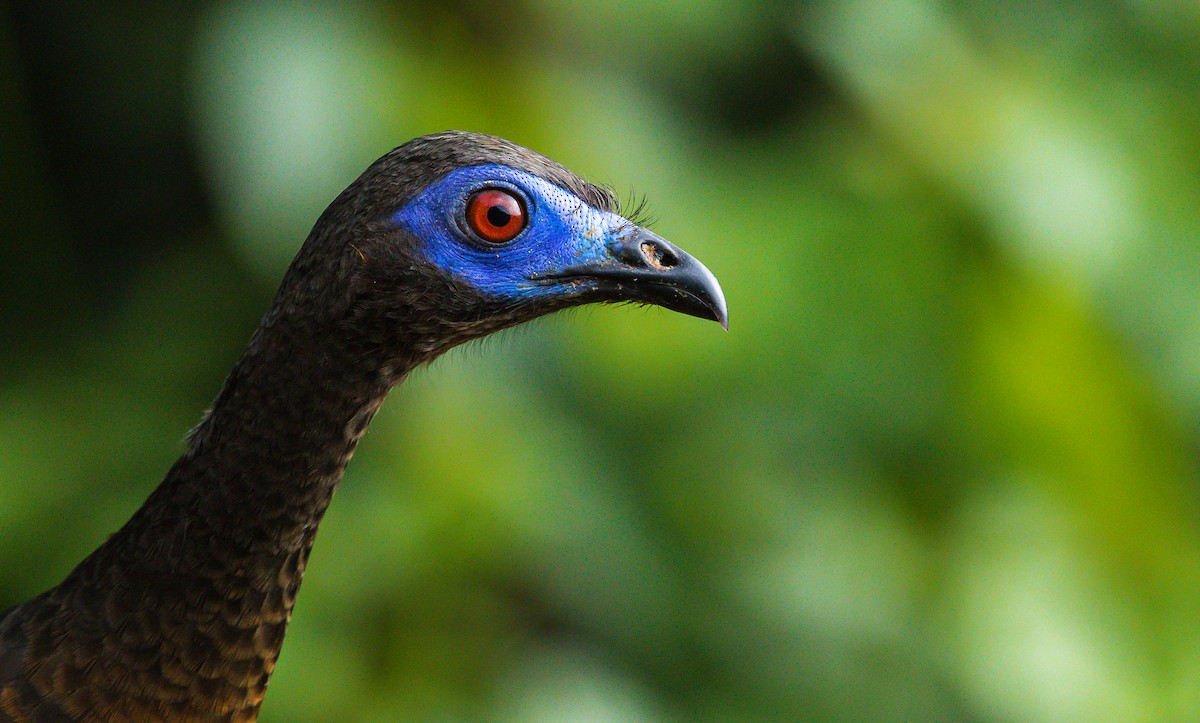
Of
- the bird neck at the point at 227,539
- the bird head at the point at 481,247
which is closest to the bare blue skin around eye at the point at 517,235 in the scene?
the bird head at the point at 481,247

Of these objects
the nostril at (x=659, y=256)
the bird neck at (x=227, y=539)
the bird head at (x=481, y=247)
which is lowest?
the bird neck at (x=227, y=539)

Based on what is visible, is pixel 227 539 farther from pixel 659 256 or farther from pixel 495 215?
pixel 659 256

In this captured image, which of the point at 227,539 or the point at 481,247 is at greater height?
the point at 481,247

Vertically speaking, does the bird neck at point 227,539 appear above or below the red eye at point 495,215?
below

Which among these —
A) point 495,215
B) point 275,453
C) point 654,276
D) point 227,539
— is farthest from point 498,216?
point 227,539

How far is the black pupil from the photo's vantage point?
1925 mm

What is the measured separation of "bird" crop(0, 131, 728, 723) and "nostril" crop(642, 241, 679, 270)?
0.55 feet

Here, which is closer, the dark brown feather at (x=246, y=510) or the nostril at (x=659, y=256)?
the dark brown feather at (x=246, y=510)

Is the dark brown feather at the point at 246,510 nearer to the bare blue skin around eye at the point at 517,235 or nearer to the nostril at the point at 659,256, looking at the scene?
the bare blue skin around eye at the point at 517,235

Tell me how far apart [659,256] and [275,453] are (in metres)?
0.69

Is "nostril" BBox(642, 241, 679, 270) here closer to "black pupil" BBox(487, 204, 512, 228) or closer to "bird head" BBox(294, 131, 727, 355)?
"bird head" BBox(294, 131, 727, 355)

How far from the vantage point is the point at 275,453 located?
183cm

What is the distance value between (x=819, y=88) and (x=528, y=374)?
1.18 meters

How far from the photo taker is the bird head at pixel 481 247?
73.9 inches
